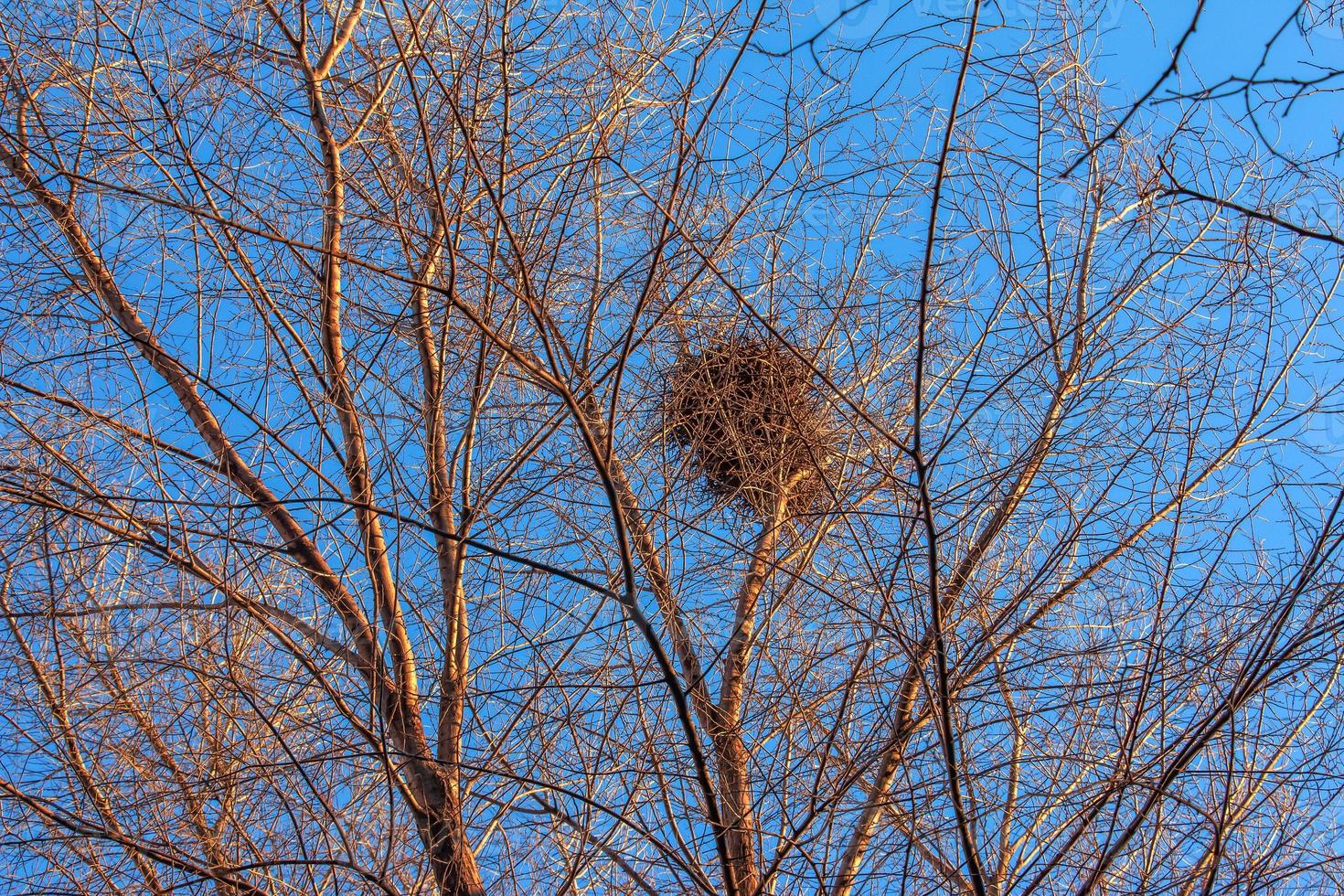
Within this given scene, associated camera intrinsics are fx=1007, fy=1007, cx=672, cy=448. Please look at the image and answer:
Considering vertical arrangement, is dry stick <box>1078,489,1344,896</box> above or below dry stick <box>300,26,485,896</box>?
below

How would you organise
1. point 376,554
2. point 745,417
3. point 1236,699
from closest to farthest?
point 1236,699 < point 376,554 < point 745,417

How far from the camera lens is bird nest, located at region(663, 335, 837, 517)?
3.83 metres

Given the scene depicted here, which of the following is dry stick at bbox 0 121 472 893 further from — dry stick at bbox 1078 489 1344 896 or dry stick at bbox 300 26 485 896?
dry stick at bbox 1078 489 1344 896

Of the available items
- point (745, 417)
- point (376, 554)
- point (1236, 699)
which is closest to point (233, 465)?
point (376, 554)

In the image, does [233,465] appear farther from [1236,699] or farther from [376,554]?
[1236,699]

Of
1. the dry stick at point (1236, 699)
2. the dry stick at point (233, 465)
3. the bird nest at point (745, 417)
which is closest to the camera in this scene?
the dry stick at point (1236, 699)

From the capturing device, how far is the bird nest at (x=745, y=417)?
3.83 meters

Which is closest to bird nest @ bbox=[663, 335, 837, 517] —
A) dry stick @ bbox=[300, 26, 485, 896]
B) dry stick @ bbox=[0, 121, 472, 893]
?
dry stick @ bbox=[300, 26, 485, 896]

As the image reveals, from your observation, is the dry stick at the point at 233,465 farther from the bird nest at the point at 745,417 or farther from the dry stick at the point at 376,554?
the bird nest at the point at 745,417

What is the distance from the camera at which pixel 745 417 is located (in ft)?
13.3

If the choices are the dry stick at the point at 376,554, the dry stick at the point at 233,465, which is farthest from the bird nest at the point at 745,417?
the dry stick at the point at 233,465

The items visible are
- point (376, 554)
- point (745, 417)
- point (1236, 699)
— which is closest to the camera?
point (1236, 699)

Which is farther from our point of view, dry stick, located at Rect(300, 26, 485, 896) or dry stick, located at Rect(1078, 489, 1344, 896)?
dry stick, located at Rect(300, 26, 485, 896)

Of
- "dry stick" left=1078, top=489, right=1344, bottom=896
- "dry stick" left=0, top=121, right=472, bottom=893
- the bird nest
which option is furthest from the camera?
the bird nest
